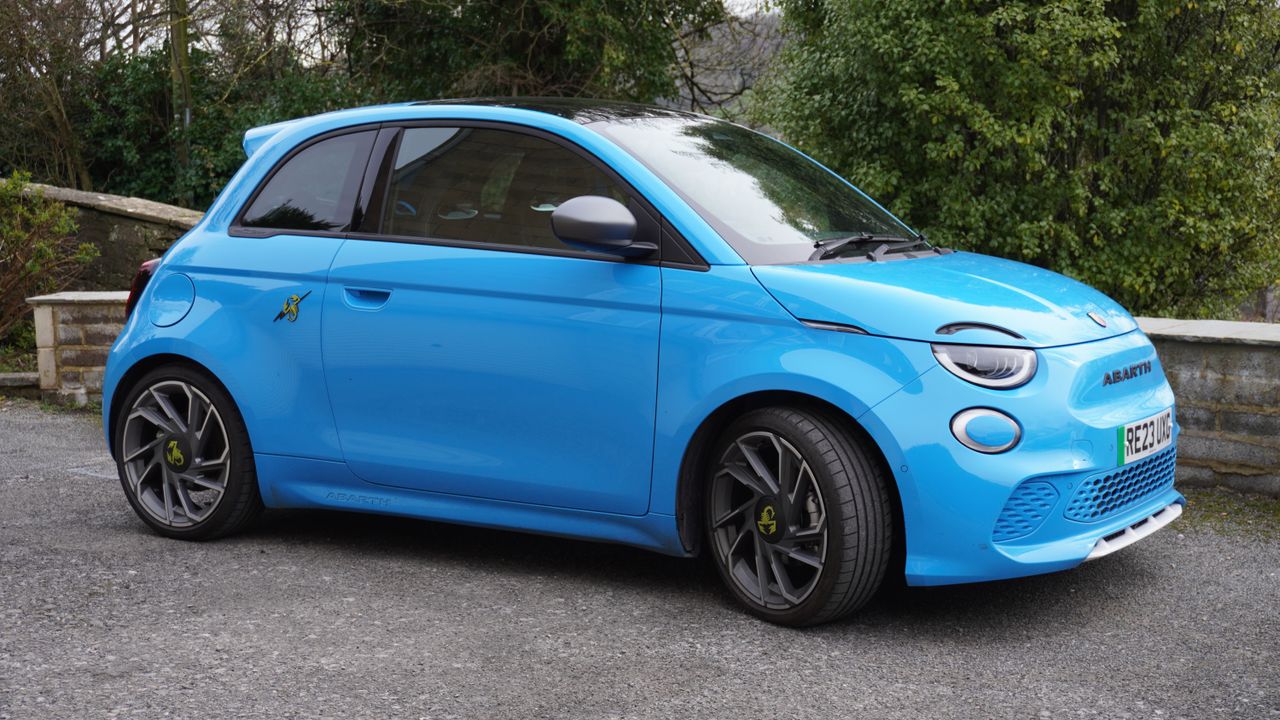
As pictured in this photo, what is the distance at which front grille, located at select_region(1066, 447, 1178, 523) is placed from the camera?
4113 millimetres

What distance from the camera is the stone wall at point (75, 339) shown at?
8570mm

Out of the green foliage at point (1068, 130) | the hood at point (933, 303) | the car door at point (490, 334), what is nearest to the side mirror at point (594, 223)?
the car door at point (490, 334)

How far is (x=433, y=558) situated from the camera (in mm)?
5195

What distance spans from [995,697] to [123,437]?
3.62 meters

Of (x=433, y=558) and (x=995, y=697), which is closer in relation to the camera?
(x=995, y=697)

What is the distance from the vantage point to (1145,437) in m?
4.36

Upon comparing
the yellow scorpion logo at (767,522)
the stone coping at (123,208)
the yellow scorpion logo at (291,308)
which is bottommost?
the yellow scorpion logo at (767,522)

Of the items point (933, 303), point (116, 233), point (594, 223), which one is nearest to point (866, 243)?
point (933, 303)

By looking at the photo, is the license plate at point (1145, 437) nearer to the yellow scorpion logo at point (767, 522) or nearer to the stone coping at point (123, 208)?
the yellow scorpion logo at point (767, 522)

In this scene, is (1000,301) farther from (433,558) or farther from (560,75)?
(560,75)

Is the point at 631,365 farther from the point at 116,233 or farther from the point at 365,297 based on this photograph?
the point at 116,233

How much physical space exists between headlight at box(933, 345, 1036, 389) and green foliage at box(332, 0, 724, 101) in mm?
12736

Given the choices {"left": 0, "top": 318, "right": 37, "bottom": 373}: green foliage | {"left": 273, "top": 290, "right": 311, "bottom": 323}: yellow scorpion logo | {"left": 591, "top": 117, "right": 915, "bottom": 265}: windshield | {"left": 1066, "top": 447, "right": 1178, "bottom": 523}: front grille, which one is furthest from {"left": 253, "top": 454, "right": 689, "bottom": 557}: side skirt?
{"left": 0, "top": 318, "right": 37, "bottom": 373}: green foliage

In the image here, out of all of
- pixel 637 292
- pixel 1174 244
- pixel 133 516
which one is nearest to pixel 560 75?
pixel 1174 244
